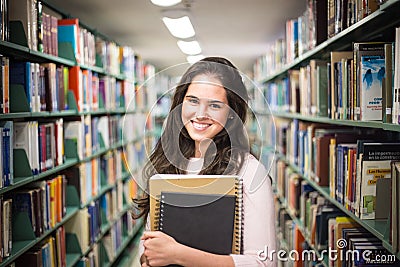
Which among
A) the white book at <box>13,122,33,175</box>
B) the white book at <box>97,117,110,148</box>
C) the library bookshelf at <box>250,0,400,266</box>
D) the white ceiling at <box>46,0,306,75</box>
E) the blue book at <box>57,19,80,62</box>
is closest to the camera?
the library bookshelf at <box>250,0,400,266</box>

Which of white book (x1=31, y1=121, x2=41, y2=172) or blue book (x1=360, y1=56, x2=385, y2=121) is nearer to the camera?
blue book (x1=360, y1=56, x2=385, y2=121)

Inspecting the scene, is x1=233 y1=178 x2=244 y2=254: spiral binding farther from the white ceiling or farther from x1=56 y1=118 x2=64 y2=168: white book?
the white ceiling

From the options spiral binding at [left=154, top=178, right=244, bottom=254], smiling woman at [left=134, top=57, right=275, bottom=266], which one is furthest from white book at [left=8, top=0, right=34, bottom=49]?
spiral binding at [left=154, top=178, right=244, bottom=254]

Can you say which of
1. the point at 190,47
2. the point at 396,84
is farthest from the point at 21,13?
the point at 190,47

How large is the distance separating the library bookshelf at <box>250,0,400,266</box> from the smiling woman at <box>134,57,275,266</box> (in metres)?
0.10

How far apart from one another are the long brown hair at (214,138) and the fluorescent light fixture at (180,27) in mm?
2347

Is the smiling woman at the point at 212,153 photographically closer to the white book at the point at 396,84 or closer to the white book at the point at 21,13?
the white book at the point at 396,84

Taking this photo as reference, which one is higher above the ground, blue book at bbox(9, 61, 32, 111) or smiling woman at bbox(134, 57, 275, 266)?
blue book at bbox(9, 61, 32, 111)

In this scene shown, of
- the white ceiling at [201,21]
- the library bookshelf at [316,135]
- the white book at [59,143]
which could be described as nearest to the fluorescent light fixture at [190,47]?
the white ceiling at [201,21]

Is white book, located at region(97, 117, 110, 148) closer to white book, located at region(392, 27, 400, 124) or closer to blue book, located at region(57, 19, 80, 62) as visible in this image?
blue book, located at region(57, 19, 80, 62)

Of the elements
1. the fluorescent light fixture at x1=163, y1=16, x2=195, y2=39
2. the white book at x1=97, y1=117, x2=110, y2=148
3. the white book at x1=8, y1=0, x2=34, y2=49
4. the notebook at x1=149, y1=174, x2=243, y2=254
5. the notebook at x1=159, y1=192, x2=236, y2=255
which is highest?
the fluorescent light fixture at x1=163, y1=16, x2=195, y2=39

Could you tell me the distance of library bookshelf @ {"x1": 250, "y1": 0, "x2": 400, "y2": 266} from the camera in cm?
183

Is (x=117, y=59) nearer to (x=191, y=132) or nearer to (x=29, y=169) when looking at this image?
(x=29, y=169)

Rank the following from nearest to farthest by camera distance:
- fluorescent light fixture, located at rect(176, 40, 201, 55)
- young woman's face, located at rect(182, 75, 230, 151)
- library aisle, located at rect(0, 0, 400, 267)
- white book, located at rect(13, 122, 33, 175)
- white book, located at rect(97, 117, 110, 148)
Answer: young woman's face, located at rect(182, 75, 230, 151) < library aisle, located at rect(0, 0, 400, 267) < white book, located at rect(13, 122, 33, 175) < white book, located at rect(97, 117, 110, 148) < fluorescent light fixture, located at rect(176, 40, 201, 55)
